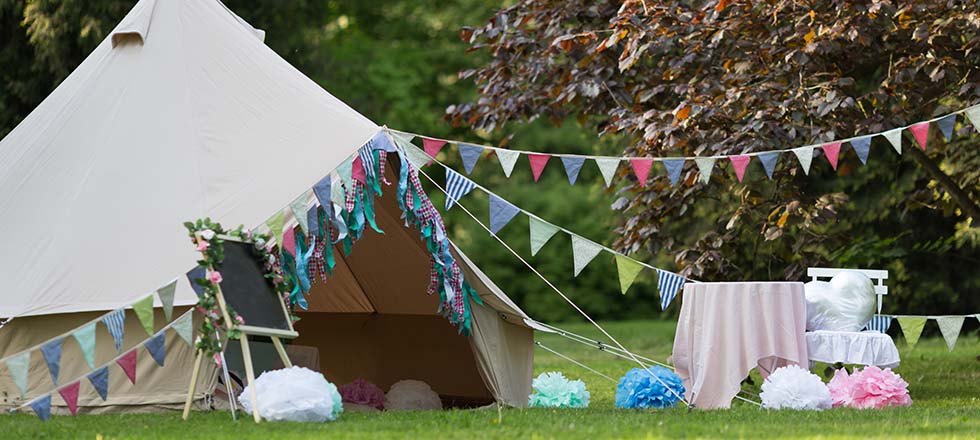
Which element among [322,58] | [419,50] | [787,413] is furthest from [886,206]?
[419,50]

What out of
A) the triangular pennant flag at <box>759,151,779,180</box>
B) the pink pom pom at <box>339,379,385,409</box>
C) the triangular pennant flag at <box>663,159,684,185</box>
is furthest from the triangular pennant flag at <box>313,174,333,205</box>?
the triangular pennant flag at <box>759,151,779,180</box>

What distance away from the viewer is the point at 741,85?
8.89m

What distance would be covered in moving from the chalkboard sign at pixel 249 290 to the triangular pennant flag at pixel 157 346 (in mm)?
Answer: 351

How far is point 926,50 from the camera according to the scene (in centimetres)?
895

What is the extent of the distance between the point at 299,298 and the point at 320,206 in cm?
49

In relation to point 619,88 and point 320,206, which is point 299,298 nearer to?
point 320,206

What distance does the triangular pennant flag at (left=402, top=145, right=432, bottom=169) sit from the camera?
7250 mm

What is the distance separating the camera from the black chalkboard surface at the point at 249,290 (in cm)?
619

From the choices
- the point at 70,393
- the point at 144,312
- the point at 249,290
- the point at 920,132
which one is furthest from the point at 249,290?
the point at 920,132

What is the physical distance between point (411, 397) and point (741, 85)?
10.0 ft

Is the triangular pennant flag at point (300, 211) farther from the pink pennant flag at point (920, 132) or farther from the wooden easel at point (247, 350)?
the pink pennant flag at point (920, 132)

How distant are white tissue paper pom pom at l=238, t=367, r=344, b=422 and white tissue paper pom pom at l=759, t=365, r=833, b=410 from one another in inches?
92.1

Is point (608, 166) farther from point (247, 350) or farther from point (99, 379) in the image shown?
point (99, 379)

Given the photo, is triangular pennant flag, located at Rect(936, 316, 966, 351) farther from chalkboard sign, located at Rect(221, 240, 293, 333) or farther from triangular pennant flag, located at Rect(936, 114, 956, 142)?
chalkboard sign, located at Rect(221, 240, 293, 333)
